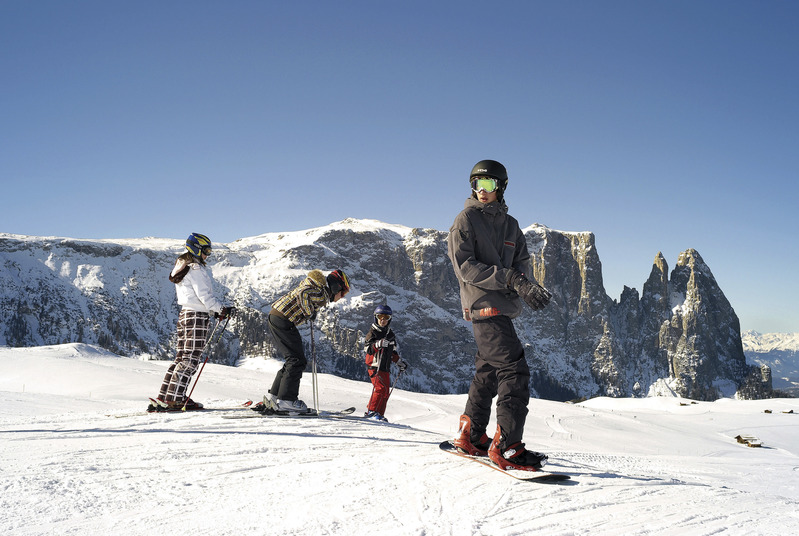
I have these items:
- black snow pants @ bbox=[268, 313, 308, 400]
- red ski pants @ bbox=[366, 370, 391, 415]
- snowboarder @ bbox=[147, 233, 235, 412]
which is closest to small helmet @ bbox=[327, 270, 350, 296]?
black snow pants @ bbox=[268, 313, 308, 400]

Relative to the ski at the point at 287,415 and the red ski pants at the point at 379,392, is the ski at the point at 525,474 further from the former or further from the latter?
the red ski pants at the point at 379,392

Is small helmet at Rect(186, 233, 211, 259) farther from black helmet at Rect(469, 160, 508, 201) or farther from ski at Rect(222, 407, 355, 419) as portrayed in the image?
black helmet at Rect(469, 160, 508, 201)

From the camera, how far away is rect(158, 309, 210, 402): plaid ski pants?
257 inches

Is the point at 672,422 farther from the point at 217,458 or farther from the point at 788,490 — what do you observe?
the point at 217,458

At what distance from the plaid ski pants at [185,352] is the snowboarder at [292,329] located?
934 millimetres

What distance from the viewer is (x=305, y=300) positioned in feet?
21.5

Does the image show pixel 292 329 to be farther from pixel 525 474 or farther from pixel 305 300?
pixel 525 474

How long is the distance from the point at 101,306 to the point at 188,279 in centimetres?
18385

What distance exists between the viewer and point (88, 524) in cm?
229

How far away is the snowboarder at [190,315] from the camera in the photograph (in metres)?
6.52

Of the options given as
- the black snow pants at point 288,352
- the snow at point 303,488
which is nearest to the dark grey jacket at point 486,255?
the snow at point 303,488

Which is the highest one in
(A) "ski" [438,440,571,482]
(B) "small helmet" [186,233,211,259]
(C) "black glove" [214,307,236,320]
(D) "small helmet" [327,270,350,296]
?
(B) "small helmet" [186,233,211,259]

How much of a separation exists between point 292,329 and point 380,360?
258 centimetres

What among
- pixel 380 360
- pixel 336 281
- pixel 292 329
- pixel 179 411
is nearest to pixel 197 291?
pixel 292 329
